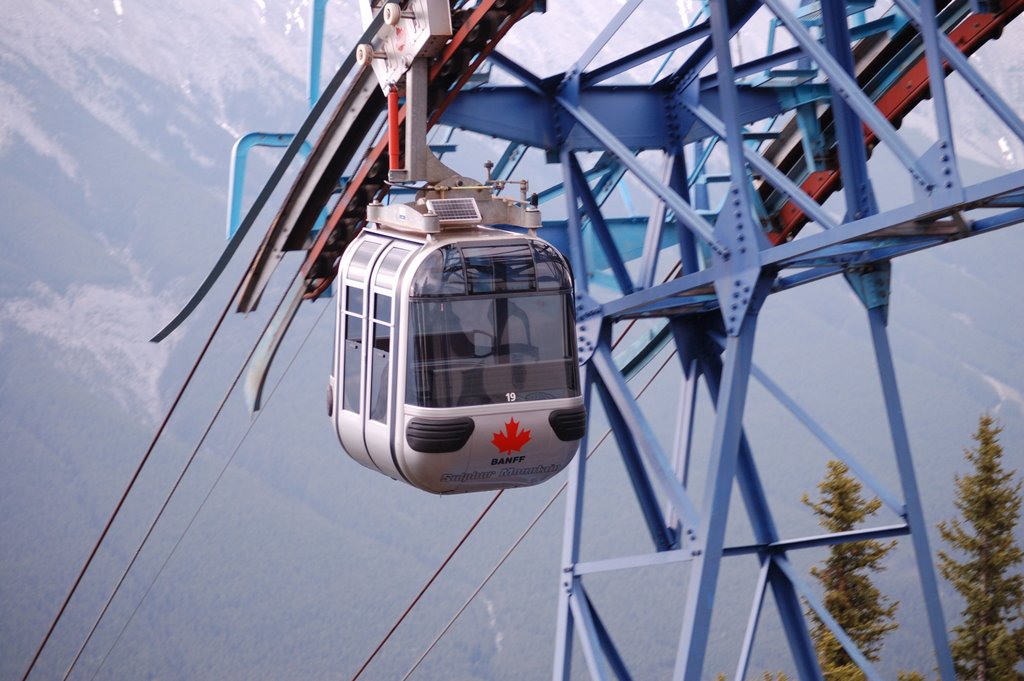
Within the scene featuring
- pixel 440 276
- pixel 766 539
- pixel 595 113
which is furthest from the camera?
pixel 766 539

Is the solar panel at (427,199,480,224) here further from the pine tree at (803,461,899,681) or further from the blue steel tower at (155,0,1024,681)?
the pine tree at (803,461,899,681)

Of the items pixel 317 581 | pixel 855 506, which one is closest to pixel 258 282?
pixel 855 506

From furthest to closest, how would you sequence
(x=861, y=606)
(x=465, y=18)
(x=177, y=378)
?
1. (x=177, y=378)
2. (x=861, y=606)
3. (x=465, y=18)

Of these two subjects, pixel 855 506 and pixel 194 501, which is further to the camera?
pixel 194 501

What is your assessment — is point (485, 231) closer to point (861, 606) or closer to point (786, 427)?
point (861, 606)

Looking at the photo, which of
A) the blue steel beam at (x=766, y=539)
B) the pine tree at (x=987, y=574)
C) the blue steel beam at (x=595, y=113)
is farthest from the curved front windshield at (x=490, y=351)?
the pine tree at (x=987, y=574)

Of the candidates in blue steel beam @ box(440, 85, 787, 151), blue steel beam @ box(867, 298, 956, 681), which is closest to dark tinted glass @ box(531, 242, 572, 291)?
blue steel beam @ box(440, 85, 787, 151)

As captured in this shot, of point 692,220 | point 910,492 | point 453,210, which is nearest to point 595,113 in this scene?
point 692,220

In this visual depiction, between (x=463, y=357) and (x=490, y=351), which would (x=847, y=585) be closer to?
(x=490, y=351)
